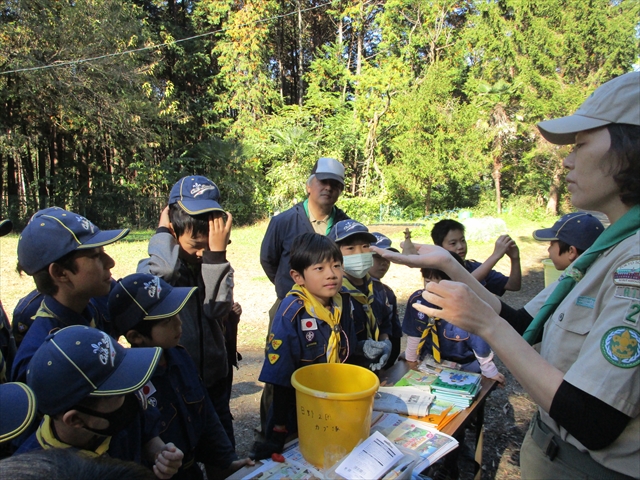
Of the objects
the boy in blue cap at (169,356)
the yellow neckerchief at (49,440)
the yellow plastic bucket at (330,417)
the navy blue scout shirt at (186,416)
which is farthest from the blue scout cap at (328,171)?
the yellow neckerchief at (49,440)

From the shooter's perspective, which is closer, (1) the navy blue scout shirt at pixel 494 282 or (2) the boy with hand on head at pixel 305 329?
(2) the boy with hand on head at pixel 305 329

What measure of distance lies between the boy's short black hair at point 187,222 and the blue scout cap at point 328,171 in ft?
4.62

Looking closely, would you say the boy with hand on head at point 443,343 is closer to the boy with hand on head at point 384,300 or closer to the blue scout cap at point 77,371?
the boy with hand on head at point 384,300

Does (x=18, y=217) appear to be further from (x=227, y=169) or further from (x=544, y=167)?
(x=544, y=167)

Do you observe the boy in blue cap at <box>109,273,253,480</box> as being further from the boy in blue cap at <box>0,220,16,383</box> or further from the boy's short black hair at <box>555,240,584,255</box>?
the boy's short black hair at <box>555,240,584,255</box>

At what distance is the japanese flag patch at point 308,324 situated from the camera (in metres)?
2.34

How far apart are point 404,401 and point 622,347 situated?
136 cm

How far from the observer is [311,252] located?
2.48 meters

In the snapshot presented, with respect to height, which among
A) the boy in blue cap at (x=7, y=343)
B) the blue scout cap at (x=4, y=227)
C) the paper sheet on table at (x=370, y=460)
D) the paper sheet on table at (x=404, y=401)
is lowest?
the paper sheet on table at (x=404, y=401)

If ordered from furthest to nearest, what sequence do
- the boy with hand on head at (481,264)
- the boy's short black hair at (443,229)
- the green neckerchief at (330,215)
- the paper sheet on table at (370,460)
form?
the green neckerchief at (330,215)
the boy's short black hair at (443,229)
the boy with hand on head at (481,264)
the paper sheet on table at (370,460)

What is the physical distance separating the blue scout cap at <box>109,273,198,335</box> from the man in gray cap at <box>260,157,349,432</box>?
5.62 feet

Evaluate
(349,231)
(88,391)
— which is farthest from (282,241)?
(88,391)

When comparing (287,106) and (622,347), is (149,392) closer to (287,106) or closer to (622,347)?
(622,347)

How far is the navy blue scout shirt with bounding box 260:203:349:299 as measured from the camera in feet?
12.4
